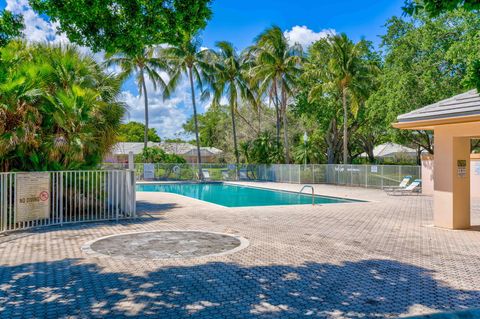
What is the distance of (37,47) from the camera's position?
13664mm

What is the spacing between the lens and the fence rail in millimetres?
23250

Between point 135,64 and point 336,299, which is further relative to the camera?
point 135,64

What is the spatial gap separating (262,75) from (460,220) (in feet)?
79.8

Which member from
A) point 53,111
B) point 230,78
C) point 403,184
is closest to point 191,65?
point 230,78

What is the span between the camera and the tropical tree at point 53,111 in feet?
35.3

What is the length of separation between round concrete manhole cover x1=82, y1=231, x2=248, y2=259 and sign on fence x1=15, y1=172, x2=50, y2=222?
2564 millimetres

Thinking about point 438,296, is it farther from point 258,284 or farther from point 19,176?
point 19,176

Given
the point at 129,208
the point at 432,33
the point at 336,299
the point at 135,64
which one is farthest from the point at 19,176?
the point at 135,64

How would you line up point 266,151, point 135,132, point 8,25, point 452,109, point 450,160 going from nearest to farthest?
point 8,25 → point 452,109 → point 450,160 → point 266,151 → point 135,132

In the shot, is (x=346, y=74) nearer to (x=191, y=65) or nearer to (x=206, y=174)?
(x=191, y=65)

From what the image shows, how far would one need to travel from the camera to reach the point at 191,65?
111 feet

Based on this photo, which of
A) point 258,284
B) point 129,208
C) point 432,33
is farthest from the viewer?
point 432,33

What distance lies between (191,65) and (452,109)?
2656cm

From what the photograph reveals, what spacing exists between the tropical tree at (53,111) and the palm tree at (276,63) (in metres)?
20.0
